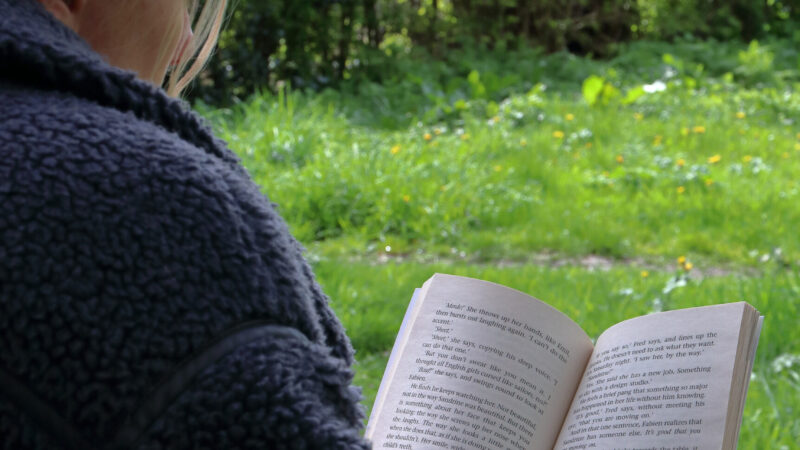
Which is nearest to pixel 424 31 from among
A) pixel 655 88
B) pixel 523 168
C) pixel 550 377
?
pixel 655 88

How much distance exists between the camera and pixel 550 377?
121 centimetres

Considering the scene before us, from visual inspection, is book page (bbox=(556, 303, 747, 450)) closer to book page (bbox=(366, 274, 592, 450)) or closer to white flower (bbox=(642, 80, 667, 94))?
book page (bbox=(366, 274, 592, 450))

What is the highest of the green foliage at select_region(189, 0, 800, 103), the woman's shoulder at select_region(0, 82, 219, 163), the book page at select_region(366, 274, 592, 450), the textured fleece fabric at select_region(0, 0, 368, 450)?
the woman's shoulder at select_region(0, 82, 219, 163)

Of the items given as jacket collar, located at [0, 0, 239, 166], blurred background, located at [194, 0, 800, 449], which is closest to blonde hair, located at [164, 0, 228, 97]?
jacket collar, located at [0, 0, 239, 166]

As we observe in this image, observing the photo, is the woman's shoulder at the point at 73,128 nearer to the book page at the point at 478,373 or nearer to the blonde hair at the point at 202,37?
Result: the blonde hair at the point at 202,37

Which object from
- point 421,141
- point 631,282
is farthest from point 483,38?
point 631,282

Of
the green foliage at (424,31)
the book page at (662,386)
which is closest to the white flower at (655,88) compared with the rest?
the green foliage at (424,31)

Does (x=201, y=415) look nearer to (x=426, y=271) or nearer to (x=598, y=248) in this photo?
(x=426, y=271)

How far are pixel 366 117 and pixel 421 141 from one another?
40.4 inches

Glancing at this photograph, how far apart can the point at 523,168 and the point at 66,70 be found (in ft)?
14.4

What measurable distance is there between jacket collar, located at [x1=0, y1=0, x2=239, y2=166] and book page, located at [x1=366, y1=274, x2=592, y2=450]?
2.06 feet

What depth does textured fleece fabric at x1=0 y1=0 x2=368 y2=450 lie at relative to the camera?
0.50 meters

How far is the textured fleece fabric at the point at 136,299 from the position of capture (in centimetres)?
50

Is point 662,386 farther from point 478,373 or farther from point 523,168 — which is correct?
point 523,168
